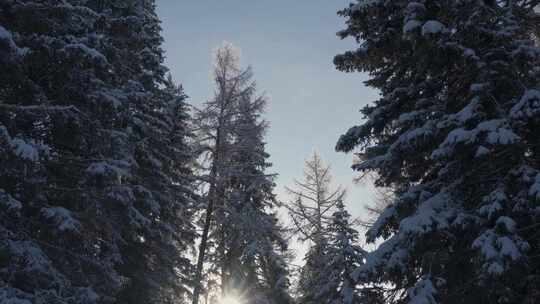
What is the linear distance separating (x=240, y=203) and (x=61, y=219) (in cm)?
1184

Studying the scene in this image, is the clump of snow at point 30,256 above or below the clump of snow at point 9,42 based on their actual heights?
below

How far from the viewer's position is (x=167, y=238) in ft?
52.3

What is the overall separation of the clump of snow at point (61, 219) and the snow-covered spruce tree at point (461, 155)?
6.14m

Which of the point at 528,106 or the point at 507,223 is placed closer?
the point at 507,223

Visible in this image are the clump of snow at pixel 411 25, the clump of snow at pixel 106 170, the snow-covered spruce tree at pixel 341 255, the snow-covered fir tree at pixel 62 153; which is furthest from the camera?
the snow-covered spruce tree at pixel 341 255

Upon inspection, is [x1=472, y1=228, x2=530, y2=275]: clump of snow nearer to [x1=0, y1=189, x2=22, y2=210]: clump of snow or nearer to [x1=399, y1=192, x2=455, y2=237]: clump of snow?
[x1=399, y1=192, x2=455, y2=237]: clump of snow

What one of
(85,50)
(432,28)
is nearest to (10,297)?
(85,50)

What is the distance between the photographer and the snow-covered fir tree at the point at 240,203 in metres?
18.2

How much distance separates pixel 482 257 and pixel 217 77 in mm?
17702

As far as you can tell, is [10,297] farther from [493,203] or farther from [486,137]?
[486,137]

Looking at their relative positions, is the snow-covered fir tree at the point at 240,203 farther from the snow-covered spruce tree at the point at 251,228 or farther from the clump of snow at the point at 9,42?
the clump of snow at the point at 9,42

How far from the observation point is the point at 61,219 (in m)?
8.33

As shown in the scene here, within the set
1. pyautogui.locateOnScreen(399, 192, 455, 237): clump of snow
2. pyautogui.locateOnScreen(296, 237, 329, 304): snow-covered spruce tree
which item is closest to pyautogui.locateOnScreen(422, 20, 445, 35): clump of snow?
pyautogui.locateOnScreen(399, 192, 455, 237): clump of snow

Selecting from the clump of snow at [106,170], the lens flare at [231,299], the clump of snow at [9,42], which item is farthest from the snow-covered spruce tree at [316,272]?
the clump of snow at [9,42]
